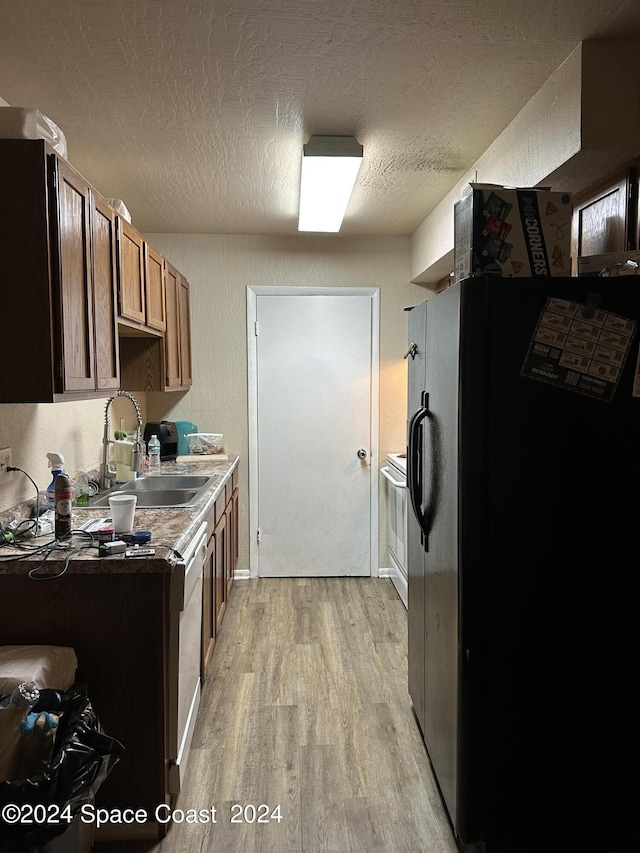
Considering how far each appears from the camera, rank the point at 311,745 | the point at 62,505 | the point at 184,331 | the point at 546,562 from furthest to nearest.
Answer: the point at 184,331 < the point at 311,745 < the point at 62,505 < the point at 546,562

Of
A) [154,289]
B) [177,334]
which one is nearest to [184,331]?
[177,334]

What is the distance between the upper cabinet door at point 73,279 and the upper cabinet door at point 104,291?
2.8 inches

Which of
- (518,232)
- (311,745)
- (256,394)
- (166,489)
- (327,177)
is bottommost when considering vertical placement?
(311,745)

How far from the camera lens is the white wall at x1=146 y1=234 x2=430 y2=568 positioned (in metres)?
3.97

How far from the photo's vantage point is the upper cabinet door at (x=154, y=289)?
277cm

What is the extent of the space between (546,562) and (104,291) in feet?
5.95

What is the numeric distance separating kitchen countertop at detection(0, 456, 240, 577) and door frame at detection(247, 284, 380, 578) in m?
1.64

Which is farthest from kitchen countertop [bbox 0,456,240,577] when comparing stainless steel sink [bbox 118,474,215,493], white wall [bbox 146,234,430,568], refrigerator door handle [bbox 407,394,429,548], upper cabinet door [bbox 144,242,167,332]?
white wall [bbox 146,234,430,568]

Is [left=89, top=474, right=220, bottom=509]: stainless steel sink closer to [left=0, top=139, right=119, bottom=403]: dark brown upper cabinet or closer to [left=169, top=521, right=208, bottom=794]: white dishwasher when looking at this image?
[left=169, top=521, right=208, bottom=794]: white dishwasher

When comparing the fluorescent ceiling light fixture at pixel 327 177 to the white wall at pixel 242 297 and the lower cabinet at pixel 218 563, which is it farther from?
the lower cabinet at pixel 218 563

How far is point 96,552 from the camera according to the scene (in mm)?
1744

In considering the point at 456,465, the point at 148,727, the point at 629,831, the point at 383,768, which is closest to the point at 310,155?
the point at 456,465

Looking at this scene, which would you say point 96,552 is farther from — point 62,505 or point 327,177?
point 327,177

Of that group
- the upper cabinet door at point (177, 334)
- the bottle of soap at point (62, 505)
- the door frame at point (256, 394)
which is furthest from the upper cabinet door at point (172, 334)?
the bottle of soap at point (62, 505)
